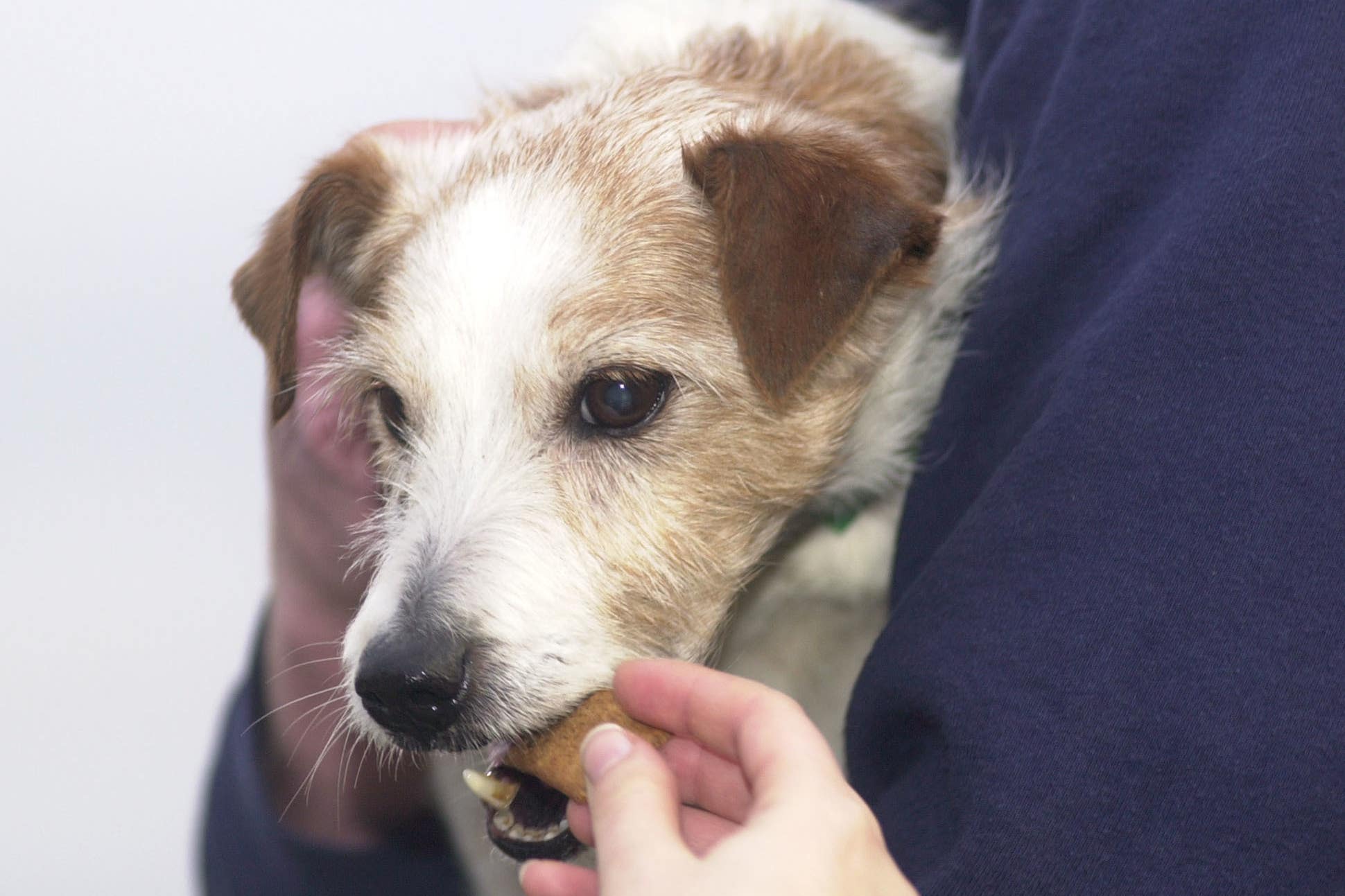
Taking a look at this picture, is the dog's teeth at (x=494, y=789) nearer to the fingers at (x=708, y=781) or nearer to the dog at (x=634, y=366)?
the dog at (x=634, y=366)

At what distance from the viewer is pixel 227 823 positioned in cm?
205

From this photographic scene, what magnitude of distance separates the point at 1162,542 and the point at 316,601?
1398 millimetres

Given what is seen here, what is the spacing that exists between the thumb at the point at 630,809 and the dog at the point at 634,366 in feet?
0.96

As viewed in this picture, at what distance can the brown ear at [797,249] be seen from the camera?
136cm

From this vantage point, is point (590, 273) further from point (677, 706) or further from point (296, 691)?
point (296, 691)

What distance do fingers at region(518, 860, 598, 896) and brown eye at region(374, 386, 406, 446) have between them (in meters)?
0.66

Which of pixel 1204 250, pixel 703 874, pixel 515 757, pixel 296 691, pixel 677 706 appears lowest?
pixel 296 691

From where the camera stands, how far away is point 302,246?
1.73m

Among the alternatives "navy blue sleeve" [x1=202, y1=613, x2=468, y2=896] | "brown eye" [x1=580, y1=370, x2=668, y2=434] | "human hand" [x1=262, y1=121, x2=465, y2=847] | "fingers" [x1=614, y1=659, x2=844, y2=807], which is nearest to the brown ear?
"brown eye" [x1=580, y1=370, x2=668, y2=434]

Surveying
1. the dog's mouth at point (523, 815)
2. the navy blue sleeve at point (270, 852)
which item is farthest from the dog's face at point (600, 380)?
the navy blue sleeve at point (270, 852)

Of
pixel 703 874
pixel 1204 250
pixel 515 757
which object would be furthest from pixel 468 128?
pixel 703 874

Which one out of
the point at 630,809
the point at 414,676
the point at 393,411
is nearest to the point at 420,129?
the point at 393,411

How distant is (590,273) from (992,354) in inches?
19.9

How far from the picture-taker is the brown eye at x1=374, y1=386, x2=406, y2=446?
1.63 meters
